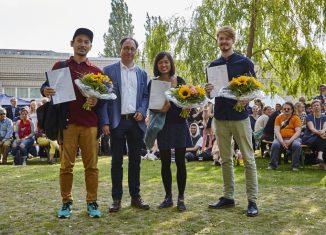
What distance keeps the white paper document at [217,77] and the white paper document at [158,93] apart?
1.75ft

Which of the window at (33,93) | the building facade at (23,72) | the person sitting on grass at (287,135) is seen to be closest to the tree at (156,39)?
the person sitting on grass at (287,135)

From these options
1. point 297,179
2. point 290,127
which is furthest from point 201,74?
point 297,179

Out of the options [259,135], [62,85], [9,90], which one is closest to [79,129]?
[62,85]

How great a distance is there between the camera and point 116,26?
48.5 meters

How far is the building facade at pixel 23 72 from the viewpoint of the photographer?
28297 millimetres

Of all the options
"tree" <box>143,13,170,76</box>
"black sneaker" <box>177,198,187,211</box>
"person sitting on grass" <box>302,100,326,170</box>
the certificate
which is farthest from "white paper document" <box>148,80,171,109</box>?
Result: "tree" <box>143,13,170,76</box>

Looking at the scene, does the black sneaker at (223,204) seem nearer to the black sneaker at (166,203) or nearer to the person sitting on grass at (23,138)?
the black sneaker at (166,203)

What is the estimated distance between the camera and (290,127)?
10508 millimetres

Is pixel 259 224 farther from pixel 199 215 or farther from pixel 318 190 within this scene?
pixel 318 190

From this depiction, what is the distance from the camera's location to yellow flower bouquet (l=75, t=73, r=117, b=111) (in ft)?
15.6

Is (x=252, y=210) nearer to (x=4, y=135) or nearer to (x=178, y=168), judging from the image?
(x=178, y=168)

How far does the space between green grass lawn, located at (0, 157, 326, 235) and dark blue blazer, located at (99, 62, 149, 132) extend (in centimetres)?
112

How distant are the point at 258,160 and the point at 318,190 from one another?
5430 mm

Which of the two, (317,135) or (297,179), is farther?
(317,135)
